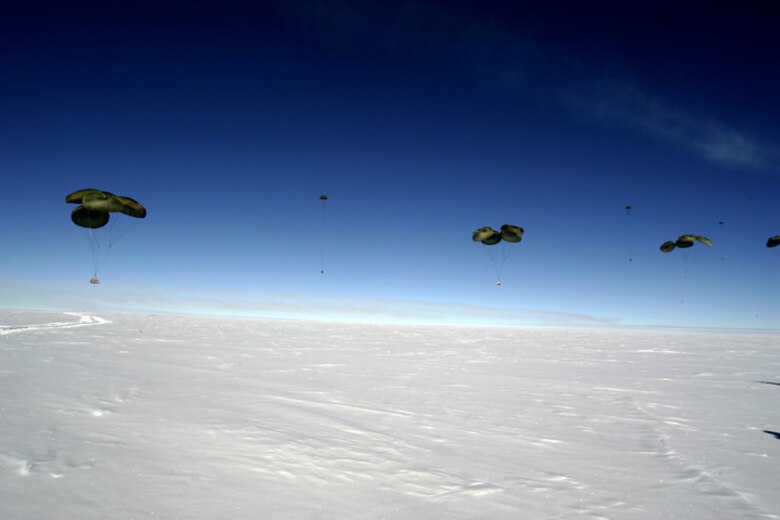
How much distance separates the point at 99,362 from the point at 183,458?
10.7 metres

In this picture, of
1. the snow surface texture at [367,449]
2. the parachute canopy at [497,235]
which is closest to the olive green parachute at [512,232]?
the parachute canopy at [497,235]

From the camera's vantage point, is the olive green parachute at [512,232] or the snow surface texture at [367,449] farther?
the olive green parachute at [512,232]

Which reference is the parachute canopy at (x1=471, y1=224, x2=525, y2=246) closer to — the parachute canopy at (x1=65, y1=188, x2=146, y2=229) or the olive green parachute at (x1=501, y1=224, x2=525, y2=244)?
the olive green parachute at (x1=501, y1=224, x2=525, y2=244)

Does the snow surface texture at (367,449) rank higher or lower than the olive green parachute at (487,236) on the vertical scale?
lower

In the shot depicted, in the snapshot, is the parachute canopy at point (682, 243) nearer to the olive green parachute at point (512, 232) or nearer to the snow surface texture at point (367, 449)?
the olive green parachute at point (512, 232)

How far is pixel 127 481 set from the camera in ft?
14.8

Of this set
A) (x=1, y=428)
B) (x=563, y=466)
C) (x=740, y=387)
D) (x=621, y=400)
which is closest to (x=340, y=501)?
(x=563, y=466)

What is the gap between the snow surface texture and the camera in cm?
428

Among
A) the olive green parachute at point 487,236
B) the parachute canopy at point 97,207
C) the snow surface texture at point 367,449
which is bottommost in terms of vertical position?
the snow surface texture at point 367,449

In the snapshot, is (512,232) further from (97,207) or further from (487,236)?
(97,207)

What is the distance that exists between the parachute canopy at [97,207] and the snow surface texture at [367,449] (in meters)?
12.4

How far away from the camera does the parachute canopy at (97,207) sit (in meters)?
22.2

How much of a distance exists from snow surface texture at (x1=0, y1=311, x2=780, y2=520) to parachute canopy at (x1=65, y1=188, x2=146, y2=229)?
40.7 ft

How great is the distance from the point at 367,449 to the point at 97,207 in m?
22.3
